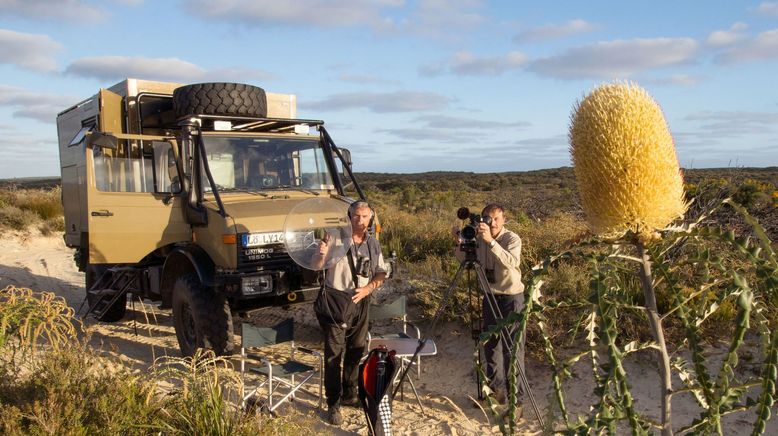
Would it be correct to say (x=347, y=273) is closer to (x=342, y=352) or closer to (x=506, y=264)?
(x=342, y=352)

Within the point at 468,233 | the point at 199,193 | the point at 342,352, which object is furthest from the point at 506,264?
the point at 199,193

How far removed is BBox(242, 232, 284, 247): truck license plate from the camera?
6.04 m

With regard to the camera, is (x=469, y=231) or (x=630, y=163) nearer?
(x=630, y=163)

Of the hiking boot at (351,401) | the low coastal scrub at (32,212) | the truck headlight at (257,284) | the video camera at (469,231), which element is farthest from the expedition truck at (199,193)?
the low coastal scrub at (32,212)

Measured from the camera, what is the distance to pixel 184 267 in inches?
269

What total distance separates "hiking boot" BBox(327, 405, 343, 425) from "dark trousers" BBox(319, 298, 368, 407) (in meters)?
0.04

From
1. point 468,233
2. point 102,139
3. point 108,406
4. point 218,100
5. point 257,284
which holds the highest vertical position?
point 218,100

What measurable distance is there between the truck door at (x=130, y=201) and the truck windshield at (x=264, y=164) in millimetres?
482

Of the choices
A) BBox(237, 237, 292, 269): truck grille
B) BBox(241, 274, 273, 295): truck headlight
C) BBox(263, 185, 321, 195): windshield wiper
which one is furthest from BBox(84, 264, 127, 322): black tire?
BBox(241, 274, 273, 295): truck headlight

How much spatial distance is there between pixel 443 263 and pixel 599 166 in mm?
7209

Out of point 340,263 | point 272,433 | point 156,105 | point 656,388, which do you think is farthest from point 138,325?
point 656,388

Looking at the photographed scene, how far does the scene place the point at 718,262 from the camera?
1804 mm

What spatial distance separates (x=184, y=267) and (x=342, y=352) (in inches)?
96.6

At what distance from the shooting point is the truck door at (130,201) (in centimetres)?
662
